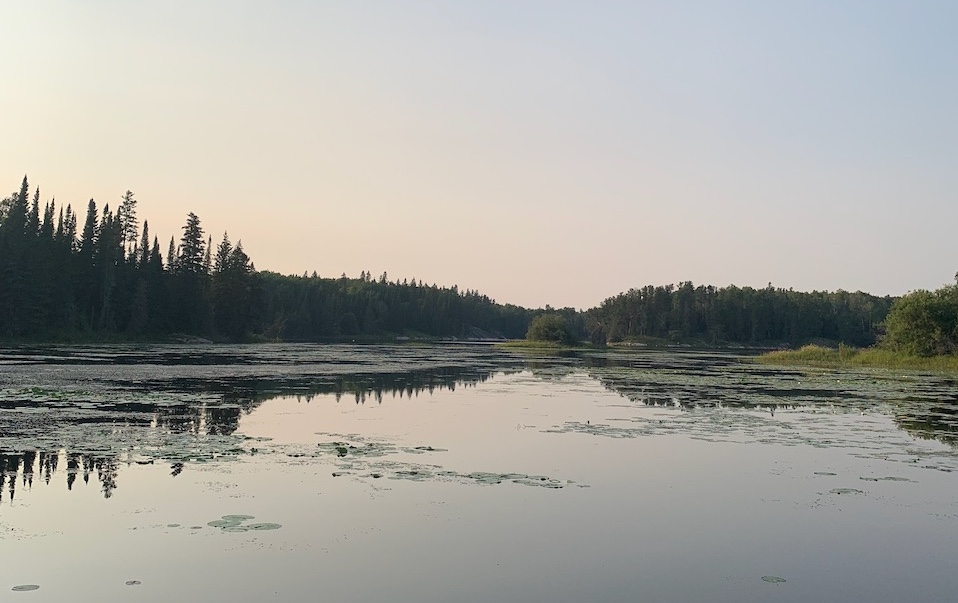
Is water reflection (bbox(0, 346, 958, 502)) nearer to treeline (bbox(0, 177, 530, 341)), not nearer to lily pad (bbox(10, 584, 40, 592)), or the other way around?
lily pad (bbox(10, 584, 40, 592))

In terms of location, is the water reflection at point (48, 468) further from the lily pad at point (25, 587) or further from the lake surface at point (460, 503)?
the lily pad at point (25, 587)

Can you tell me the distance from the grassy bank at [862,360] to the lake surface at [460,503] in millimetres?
47375

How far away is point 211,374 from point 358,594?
34.6 m

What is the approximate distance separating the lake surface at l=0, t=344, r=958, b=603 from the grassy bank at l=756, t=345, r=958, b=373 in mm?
47375

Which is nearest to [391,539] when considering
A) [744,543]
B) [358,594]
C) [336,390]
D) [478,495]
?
[358,594]

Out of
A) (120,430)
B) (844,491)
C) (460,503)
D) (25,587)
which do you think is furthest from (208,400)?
(844,491)

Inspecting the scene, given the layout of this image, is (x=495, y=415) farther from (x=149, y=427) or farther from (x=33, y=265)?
(x=33, y=265)

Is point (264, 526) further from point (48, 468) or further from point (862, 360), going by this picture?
point (862, 360)

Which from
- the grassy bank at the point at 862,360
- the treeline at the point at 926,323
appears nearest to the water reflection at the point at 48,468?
the grassy bank at the point at 862,360

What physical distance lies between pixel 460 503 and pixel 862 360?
238 feet

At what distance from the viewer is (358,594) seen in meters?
8.13

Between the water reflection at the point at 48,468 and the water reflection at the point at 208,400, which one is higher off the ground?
the water reflection at the point at 208,400

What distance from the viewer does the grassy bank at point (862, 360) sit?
66.8 meters

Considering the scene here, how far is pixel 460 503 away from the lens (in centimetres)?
1259
